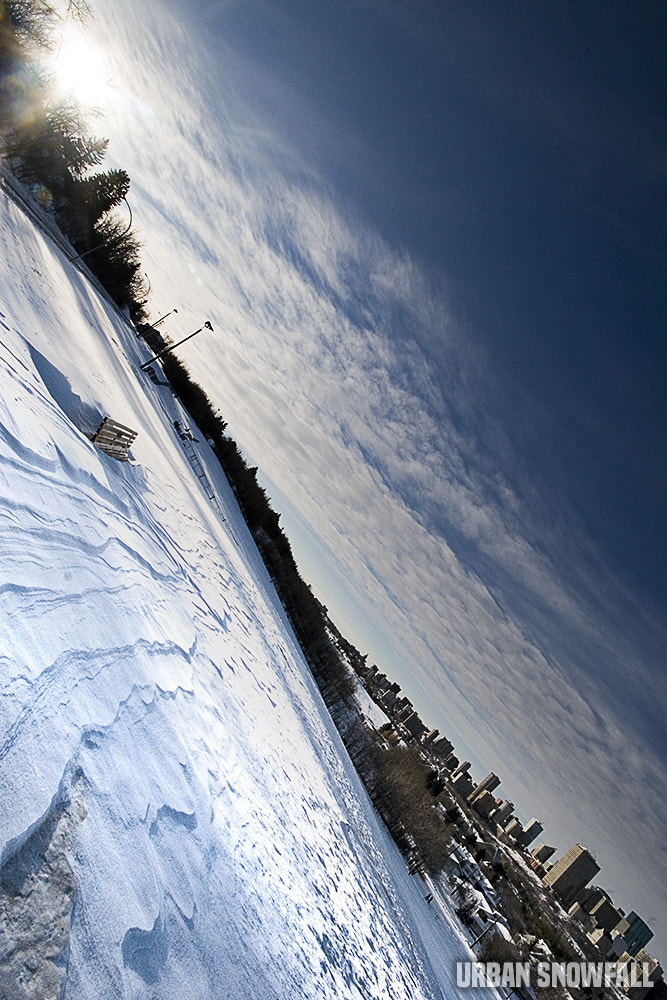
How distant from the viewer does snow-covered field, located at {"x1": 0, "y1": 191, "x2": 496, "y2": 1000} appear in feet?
10.3

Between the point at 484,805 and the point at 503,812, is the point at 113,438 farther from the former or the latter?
the point at 503,812

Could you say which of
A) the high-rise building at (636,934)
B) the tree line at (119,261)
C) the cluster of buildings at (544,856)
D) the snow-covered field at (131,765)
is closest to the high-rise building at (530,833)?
the cluster of buildings at (544,856)

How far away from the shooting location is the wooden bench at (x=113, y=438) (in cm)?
1035

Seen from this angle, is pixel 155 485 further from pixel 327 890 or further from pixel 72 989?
pixel 72 989

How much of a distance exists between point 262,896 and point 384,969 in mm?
6647

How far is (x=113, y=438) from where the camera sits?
1083 centimetres

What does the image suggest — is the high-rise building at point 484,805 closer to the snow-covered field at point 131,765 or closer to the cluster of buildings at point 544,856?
the cluster of buildings at point 544,856

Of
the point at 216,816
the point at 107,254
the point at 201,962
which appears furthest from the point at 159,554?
the point at 107,254

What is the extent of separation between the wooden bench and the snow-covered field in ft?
1.35

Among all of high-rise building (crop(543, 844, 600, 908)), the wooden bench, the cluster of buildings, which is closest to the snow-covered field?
the wooden bench

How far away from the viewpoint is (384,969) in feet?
32.3

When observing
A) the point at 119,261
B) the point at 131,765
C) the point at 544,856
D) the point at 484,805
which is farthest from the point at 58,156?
the point at 544,856

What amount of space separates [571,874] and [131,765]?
12397cm

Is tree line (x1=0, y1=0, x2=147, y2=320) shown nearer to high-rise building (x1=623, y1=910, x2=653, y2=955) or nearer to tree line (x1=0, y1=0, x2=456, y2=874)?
tree line (x1=0, y1=0, x2=456, y2=874)
